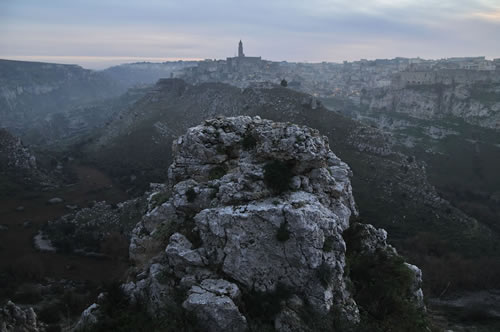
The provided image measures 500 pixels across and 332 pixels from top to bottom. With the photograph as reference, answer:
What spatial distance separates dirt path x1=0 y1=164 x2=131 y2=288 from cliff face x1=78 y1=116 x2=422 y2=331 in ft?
62.4

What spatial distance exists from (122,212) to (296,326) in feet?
158

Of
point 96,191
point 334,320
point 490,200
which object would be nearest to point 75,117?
point 96,191

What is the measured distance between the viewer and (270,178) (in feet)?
51.2

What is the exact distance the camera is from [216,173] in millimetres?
17891

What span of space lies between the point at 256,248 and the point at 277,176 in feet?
11.6

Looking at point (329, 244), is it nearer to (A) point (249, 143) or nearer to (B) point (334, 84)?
(A) point (249, 143)

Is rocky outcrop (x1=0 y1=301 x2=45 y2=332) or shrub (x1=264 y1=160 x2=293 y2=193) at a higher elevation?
shrub (x1=264 y1=160 x2=293 y2=193)

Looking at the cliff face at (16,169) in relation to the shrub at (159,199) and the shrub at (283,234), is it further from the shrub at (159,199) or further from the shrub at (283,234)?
the shrub at (283,234)

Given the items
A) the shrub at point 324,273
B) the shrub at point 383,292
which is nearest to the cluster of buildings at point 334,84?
the shrub at point 383,292

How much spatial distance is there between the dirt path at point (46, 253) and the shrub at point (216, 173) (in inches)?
754

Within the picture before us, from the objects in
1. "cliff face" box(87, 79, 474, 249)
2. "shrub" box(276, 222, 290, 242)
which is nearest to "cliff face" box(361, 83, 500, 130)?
"cliff face" box(87, 79, 474, 249)

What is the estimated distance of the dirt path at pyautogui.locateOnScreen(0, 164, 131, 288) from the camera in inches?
1599

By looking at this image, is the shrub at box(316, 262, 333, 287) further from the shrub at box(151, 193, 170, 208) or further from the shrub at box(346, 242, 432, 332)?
the shrub at box(151, 193, 170, 208)

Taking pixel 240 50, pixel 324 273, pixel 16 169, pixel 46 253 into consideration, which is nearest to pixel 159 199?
pixel 324 273
